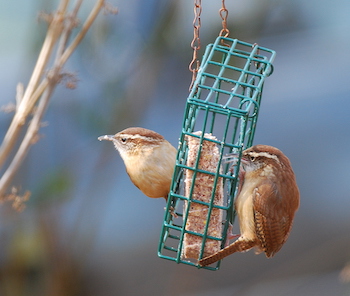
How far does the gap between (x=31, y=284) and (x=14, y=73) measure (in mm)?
2904

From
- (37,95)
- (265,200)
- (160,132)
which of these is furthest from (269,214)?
(160,132)

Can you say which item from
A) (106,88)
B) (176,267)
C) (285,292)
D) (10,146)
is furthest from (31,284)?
(10,146)

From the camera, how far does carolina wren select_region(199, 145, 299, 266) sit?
14.7 feet

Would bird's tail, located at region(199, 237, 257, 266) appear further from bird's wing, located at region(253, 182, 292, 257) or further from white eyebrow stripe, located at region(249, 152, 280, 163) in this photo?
white eyebrow stripe, located at region(249, 152, 280, 163)

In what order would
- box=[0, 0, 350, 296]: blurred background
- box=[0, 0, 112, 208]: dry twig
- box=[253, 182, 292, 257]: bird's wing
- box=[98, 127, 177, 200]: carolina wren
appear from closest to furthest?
1. box=[0, 0, 112, 208]: dry twig
2. box=[253, 182, 292, 257]: bird's wing
3. box=[98, 127, 177, 200]: carolina wren
4. box=[0, 0, 350, 296]: blurred background

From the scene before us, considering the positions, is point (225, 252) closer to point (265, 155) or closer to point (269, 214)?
point (269, 214)

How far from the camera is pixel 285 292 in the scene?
29.6 feet

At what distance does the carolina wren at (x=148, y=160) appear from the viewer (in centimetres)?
467

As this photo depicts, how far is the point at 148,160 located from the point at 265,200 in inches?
37.7

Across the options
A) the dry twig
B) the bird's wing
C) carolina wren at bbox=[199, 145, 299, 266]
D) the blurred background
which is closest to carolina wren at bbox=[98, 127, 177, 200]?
carolina wren at bbox=[199, 145, 299, 266]

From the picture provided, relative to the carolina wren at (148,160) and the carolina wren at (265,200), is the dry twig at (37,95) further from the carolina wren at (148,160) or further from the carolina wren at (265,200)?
the carolina wren at (265,200)

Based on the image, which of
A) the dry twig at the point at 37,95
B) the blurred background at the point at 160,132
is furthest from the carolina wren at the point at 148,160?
the blurred background at the point at 160,132

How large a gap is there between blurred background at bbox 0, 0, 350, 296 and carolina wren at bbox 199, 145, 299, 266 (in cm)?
286

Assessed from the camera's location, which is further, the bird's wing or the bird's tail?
the bird's wing
